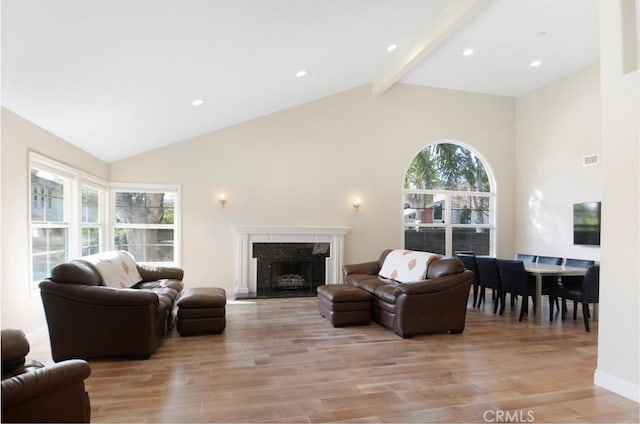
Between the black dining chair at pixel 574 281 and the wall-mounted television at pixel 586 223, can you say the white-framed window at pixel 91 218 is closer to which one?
the black dining chair at pixel 574 281

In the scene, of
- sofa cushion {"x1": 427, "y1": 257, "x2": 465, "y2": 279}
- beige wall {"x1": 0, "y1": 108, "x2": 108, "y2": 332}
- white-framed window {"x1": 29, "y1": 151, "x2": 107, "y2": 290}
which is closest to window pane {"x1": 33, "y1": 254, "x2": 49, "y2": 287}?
white-framed window {"x1": 29, "y1": 151, "x2": 107, "y2": 290}

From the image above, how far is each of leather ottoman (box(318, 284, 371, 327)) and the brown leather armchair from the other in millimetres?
2881

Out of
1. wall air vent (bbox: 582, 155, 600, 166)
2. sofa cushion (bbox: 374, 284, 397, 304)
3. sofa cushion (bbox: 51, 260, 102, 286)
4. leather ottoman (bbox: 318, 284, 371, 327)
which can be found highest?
wall air vent (bbox: 582, 155, 600, 166)

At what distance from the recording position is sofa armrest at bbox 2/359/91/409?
5.09 feet

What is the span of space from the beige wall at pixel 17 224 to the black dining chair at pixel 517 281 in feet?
18.7

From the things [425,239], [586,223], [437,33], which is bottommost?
[425,239]

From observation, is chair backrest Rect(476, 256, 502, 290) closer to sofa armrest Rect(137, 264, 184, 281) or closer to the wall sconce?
the wall sconce

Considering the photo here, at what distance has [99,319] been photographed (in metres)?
3.19

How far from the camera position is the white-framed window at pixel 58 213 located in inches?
152

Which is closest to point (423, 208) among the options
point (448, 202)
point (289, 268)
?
point (448, 202)

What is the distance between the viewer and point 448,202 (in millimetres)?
7395

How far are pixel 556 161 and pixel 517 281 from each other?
343 cm

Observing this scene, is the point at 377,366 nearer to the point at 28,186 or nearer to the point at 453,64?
the point at 28,186

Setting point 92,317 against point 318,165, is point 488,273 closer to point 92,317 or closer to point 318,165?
point 318,165
